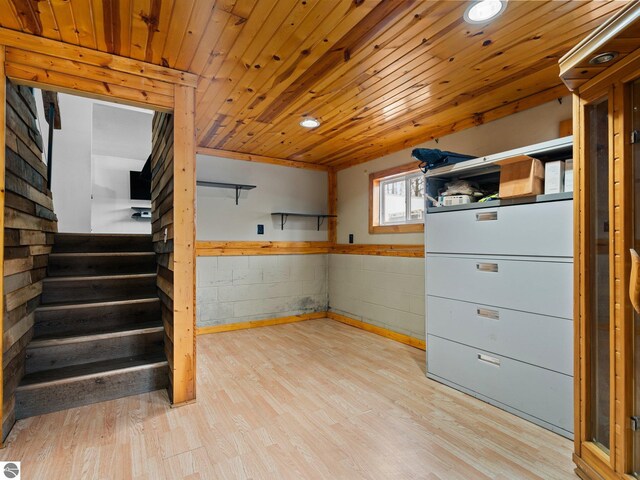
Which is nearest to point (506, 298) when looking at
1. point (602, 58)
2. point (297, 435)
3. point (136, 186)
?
point (602, 58)

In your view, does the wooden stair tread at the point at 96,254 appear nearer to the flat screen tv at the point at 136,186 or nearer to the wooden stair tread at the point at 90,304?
the wooden stair tread at the point at 90,304

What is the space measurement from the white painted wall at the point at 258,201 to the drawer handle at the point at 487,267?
270 centimetres

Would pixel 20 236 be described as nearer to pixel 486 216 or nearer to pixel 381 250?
pixel 486 216

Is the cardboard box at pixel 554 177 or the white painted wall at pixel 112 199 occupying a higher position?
the white painted wall at pixel 112 199

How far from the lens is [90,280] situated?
2.76 meters

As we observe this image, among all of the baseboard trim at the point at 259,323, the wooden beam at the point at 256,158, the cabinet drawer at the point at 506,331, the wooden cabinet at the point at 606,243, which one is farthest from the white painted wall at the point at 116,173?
the wooden cabinet at the point at 606,243

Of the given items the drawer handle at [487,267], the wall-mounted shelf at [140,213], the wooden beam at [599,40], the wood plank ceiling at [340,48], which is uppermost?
the wood plank ceiling at [340,48]

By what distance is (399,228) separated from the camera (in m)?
3.67

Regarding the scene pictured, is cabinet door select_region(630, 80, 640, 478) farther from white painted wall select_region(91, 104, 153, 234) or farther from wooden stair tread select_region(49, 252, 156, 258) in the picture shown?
white painted wall select_region(91, 104, 153, 234)

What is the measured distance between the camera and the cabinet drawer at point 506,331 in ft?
6.05

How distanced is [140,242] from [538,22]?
372cm

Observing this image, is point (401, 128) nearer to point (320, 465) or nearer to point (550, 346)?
point (550, 346)

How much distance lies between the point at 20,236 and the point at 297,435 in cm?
206

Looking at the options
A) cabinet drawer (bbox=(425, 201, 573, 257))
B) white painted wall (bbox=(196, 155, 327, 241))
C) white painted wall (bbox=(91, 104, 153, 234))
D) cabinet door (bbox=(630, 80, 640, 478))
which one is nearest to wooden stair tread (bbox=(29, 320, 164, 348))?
white painted wall (bbox=(196, 155, 327, 241))
